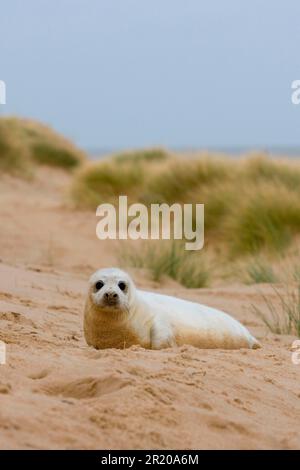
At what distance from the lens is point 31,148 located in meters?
28.5

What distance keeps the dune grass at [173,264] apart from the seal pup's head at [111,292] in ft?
15.1

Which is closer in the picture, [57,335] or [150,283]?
[57,335]

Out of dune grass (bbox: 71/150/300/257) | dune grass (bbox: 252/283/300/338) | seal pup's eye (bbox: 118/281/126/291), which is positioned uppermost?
dune grass (bbox: 71/150/300/257)

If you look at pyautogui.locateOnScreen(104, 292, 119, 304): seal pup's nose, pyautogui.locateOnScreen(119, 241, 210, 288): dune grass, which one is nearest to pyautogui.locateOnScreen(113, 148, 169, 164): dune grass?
pyautogui.locateOnScreen(119, 241, 210, 288): dune grass

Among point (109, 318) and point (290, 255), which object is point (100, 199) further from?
point (109, 318)

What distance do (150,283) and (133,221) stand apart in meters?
4.45

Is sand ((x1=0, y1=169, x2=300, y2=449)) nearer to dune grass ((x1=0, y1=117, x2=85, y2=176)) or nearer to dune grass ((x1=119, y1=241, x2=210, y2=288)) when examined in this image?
dune grass ((x1=119, y1=241, x2=210, y2=288))

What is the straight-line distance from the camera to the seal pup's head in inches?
188

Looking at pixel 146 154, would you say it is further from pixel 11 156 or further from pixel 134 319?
pixel 134 319

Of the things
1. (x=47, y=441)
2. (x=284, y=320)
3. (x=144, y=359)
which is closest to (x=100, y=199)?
(x=284, y=320)

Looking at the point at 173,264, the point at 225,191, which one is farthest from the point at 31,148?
the point at 173,264

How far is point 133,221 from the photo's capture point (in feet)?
44.8

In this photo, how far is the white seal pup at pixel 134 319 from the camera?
4867 mm

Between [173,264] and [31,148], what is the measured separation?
62.8ft
